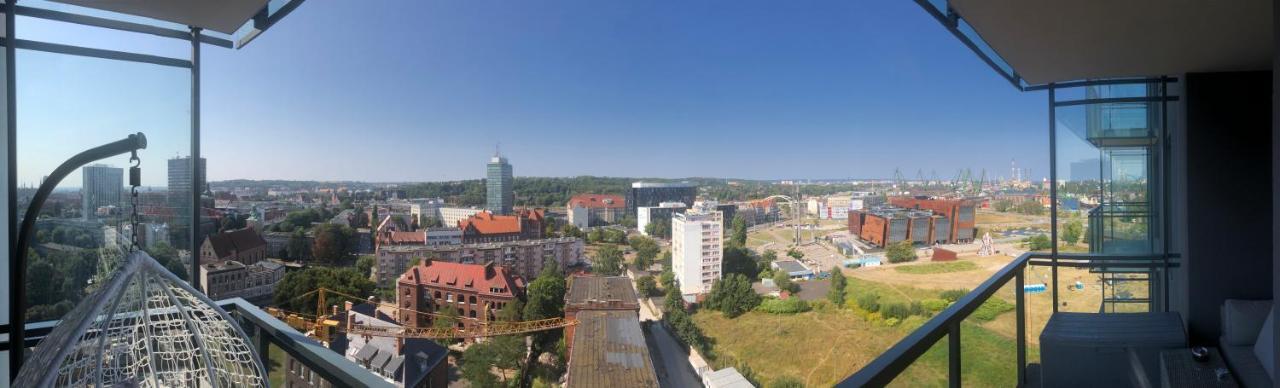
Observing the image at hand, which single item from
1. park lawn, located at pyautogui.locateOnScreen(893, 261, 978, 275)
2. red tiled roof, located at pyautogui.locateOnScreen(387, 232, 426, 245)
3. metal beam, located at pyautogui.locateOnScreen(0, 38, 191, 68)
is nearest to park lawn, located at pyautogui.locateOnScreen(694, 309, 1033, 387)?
park lawn, located at pyautogui.locateOnScreen(893, 261, 978, 275)

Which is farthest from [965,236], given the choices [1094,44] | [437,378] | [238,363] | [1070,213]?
[238,363]

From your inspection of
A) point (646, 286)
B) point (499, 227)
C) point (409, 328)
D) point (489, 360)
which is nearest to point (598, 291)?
point (646, 286)

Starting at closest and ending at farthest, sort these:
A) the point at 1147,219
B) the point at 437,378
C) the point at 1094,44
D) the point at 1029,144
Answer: the point at 1094,44, the point at 1147,219, the point at 437,378, the point at 1029,144

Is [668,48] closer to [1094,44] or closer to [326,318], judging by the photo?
[326,318]

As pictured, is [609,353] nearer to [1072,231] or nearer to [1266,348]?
[1072,231]

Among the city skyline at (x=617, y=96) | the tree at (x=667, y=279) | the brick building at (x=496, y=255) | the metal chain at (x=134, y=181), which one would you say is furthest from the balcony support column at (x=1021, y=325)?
the tree at (x=667, y=279)

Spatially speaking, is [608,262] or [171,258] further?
[608,262]

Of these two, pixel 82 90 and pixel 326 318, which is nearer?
pixel 82 90
